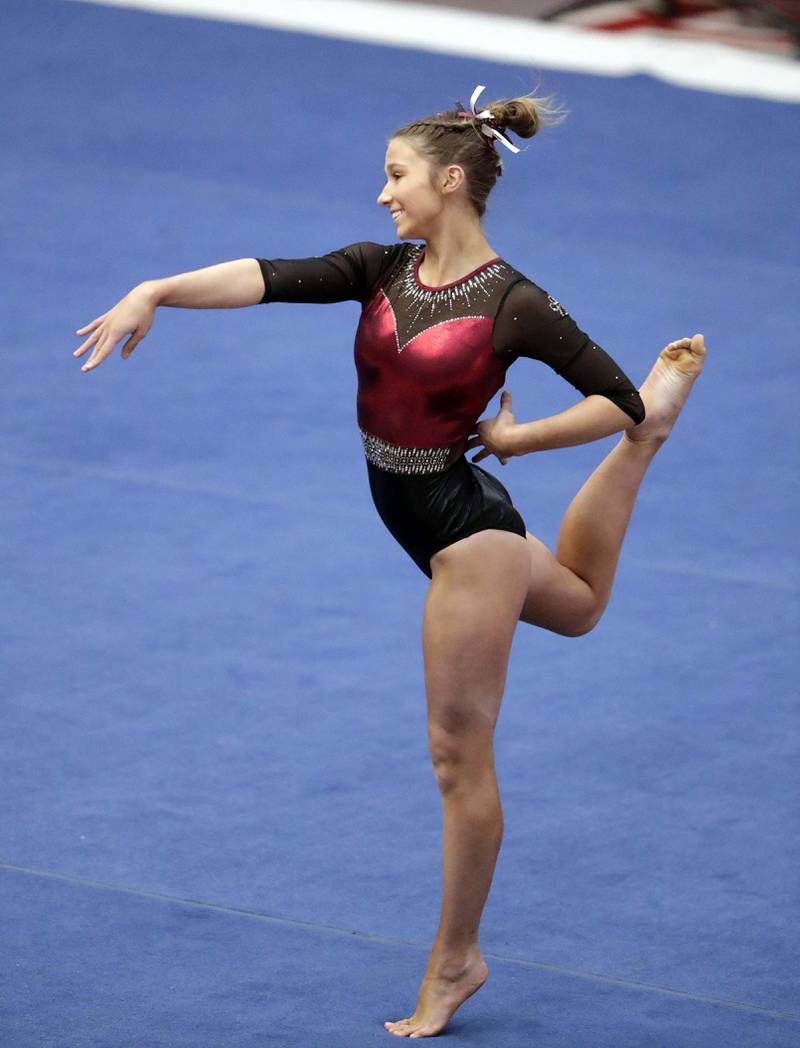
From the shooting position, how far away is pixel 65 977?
122 inches

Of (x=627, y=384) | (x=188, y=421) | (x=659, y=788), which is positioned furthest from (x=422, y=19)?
(x=627, y=384)

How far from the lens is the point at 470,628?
2.87 m

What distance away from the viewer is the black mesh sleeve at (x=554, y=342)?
2760 millimetres

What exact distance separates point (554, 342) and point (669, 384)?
0.43 meters

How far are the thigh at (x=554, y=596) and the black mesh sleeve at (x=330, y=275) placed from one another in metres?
0.56

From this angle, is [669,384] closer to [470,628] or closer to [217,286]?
[470,628]

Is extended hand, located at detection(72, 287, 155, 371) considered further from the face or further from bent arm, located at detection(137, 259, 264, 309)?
the face

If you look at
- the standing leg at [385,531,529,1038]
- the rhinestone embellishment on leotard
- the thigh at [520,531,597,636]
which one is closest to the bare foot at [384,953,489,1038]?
the standing leg at [385,531,529,1038]

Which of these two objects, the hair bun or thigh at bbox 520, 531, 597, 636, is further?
thigh at bbox 520, 531, 597, 636

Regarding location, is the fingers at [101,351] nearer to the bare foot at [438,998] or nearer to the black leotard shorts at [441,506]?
the black leotard shorts at [441,506]

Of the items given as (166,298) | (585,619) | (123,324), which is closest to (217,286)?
(166,298)

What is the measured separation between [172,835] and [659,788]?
112 centimetres

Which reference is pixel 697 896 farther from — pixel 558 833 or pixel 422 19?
pixel 422 19

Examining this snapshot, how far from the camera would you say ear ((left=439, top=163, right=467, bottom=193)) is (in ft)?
9.21
